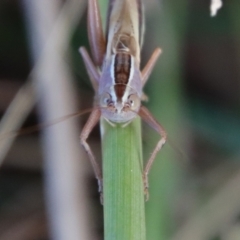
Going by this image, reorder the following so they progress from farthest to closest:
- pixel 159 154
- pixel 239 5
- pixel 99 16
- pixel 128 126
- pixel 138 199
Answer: pixel 239 5, pixel 99 16, pixel 159 154, pixel 128 126, pixel 138 199

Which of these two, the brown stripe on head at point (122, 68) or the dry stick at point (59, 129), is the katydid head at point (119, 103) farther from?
the dry stick at point (59, 129)

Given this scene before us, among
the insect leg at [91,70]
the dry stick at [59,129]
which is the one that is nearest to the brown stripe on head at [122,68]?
the insect leg at [91,70]

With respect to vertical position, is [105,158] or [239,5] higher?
[239,5]

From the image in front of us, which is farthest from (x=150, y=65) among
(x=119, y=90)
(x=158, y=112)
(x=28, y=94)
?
(x=28, y=94)

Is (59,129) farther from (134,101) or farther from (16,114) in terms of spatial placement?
(134,101)

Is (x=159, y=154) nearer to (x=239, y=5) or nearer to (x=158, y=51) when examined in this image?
(x=158, y=51)

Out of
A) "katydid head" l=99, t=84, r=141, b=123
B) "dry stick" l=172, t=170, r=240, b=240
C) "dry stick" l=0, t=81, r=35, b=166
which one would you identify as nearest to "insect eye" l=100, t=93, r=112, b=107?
"katydid head" l=99, t=84, r=141, b=123

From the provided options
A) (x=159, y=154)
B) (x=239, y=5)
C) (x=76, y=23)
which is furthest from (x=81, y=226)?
(x=239, y=5)
